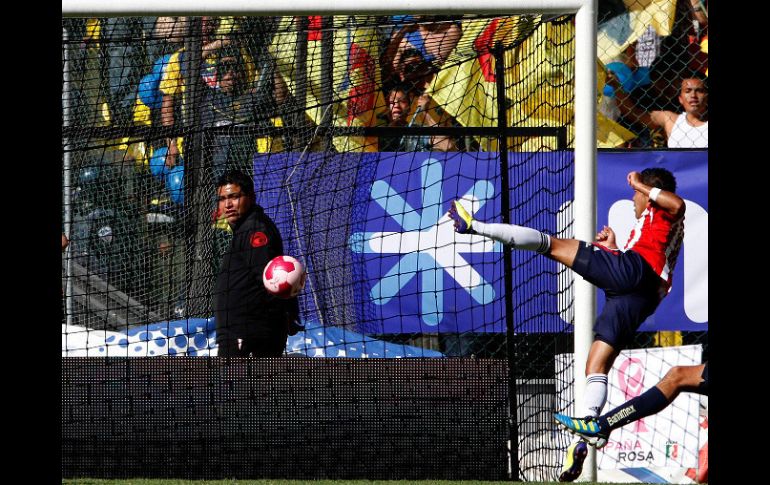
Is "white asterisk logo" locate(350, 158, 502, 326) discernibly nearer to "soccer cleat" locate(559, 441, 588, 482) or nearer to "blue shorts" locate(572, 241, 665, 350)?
"blue shorts" locate(572, 241, 665, 350)

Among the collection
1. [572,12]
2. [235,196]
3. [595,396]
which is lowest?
[595,396]

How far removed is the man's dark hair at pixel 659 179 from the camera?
21.5ft

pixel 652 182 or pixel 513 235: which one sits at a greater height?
pixel 652 182

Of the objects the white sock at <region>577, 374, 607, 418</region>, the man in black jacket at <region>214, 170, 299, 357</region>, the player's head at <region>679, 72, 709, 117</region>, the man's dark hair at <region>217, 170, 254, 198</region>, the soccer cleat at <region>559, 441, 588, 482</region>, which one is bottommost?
the soccer cleat at <region>559, 441, 588, 482</region>

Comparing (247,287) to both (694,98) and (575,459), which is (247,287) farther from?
(694,98)

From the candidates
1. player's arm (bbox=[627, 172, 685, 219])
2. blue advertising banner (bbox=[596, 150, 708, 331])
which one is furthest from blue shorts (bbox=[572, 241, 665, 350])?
blue advertising banner (bbox=[596, 150, 708, 331])

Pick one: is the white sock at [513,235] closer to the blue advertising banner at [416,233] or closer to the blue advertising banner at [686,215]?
the blue advertising banner at [416,233]

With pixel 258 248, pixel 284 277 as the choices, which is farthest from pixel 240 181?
pixel 284 277

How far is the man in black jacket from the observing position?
6.71 metres

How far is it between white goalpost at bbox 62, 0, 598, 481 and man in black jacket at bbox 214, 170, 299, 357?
4.81 feet

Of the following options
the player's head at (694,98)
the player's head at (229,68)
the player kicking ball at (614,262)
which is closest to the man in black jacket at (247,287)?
the player's head at (229,68)

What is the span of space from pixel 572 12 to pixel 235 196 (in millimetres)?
2463

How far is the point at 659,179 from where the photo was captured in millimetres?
6613

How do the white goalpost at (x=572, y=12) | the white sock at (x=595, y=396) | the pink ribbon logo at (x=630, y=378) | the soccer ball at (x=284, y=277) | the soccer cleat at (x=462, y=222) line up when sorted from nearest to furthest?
the soccer cleat at (x=462, y=222) → the white sock at (x=595, y=396) → the white goalpost at (x=572, y=12) → the soccer ball at (x=284, y=277) → the pink ribbon logo at (x=630, y=378)
